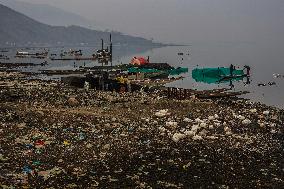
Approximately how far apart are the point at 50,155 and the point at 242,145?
6548 mm

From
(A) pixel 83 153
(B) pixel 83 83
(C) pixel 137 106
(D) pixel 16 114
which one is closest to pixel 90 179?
(A) pixel 83 153

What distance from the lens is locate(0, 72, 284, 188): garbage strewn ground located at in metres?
9.70

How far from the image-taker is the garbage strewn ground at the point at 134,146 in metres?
9.70

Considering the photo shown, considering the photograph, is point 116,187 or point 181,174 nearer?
point 116,187

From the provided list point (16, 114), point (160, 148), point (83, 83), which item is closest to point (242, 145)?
point (160, 148)

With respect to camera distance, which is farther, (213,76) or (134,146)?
(213,76)

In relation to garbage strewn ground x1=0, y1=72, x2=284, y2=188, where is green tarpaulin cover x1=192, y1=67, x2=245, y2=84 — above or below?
above

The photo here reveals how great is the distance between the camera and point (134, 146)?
12.3 m

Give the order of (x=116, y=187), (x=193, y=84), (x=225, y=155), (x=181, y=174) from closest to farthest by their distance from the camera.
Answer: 1. (x=116, y=187)
2. (x=181, y=174)
3. (x=225, y=155)
4. (x=193, y=84)

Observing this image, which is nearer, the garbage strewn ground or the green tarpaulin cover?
the garbage strewn ground

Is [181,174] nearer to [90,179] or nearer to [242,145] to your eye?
[90,179]

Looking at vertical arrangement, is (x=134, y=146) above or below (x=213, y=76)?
below

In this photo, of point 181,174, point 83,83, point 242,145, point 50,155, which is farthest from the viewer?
point 83,83

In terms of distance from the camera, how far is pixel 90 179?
9.52 meters
